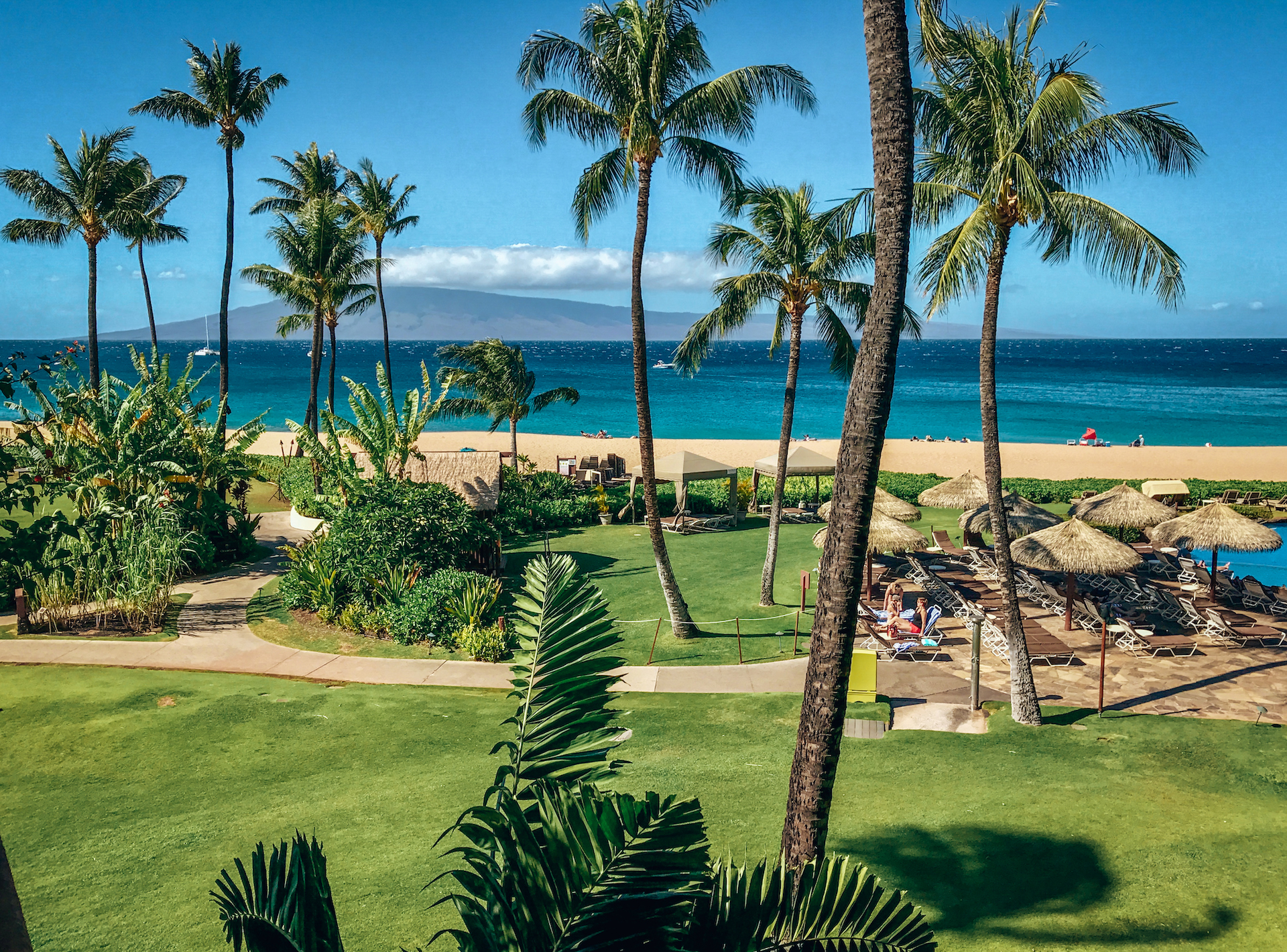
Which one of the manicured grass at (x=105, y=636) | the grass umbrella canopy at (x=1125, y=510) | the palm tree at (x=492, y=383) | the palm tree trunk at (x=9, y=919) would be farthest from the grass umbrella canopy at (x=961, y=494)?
the palm tree trunk at (x=9, y=919)

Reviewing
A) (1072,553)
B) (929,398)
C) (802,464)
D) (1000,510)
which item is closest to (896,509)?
(1072,553)

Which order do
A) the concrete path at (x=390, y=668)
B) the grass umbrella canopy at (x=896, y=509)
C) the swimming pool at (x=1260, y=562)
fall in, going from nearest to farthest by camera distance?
the concrete path at (x=390, y=668), the grass umbrella canopy at (x=896, y=509), the swimming pool at (x=1260, y=562)

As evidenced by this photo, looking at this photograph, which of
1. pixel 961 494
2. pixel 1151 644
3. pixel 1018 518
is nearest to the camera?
pixel 1151 644

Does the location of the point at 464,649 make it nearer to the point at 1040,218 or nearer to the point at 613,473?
the point at 1040,218

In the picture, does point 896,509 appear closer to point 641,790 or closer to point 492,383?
point 641,790

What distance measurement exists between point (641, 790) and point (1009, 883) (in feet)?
11.5

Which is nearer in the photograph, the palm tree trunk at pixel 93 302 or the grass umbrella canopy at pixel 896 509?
the grass umbrella canopy at pixel 896 509

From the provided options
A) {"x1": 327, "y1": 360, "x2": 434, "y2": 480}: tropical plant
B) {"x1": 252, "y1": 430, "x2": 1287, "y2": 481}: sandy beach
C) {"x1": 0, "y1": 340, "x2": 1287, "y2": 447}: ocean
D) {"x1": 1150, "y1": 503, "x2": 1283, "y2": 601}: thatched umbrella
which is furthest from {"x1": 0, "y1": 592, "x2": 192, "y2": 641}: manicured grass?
{"x1": 0, "y1": 340, "x2": 1287, "y2": 447}: ocean

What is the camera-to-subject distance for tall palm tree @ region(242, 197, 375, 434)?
27.6 m

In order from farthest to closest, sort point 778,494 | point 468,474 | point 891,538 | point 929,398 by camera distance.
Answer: point 929,398
point 468,474
point 778,494
point 891,538

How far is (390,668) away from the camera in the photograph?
13805mm

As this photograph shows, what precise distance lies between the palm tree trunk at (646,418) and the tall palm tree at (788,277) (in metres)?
1.42

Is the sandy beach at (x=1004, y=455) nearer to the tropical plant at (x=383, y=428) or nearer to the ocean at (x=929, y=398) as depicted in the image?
the ocean at (x=929, y=398)

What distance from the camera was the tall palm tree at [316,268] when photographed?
27.6 metres
